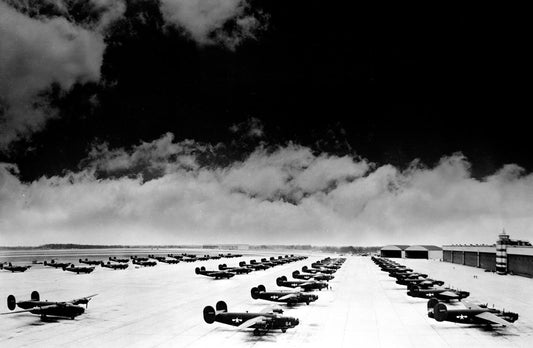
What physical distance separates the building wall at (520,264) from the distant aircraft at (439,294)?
54198mm

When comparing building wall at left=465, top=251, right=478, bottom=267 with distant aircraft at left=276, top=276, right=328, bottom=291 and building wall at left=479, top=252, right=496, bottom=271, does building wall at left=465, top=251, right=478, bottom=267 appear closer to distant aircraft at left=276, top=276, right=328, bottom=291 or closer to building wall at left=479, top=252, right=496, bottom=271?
building wall at left=479, top=252, right=496, bottom=271

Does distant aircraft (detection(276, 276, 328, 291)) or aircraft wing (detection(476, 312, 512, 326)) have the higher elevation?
aircraft wing (detection(476, 312, 512, 326))

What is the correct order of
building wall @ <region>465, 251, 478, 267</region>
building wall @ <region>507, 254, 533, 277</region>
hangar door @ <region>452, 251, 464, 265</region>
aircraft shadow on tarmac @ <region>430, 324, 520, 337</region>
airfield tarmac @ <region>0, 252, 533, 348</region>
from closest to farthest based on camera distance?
airfield tarmac @ <region>0, 252, 533, 348</region> < aircraft shadow on tarmac @ <region>430, 324, 520, 337</region> < building wall @ <region>507, 254, 533, 277</region> < building wall @ <region>465, 251, 478, 267</region> < hangar door @ <region>452, 251, 464, 265</region>

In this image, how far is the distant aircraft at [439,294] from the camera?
64.2 meters

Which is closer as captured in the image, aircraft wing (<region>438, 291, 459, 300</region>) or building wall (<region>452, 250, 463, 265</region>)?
aircraft wing (<region>438, 291, 459, 300</region>)

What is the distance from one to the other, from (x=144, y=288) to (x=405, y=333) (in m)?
55.0

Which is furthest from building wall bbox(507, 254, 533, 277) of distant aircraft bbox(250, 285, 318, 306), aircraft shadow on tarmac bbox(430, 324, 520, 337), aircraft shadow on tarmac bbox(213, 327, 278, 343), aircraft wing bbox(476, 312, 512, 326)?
aircraft shadow on tarmac bbox(213, 327, 278, 343)

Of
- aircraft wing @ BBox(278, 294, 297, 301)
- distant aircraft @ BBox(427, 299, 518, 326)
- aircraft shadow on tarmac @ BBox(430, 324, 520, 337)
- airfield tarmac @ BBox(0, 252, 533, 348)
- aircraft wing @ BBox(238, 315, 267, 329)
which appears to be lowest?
airfield tarmac @ BBox(0, 252, 533, 348)

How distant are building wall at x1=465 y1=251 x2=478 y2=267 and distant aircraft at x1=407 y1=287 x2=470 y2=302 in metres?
96.4

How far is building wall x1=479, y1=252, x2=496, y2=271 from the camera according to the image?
439 ft

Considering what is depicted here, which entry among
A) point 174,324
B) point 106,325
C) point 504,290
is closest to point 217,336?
point 174,324

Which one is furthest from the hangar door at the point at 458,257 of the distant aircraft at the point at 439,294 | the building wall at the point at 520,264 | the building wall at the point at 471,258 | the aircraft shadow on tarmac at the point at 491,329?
the aircraft shadow on tarmac at the point at 491,329

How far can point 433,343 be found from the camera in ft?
134

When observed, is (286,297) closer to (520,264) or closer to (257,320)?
(257,320)
